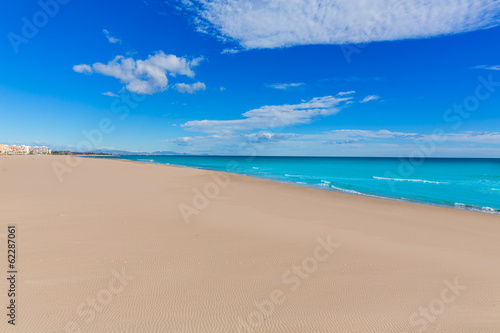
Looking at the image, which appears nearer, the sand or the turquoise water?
the sand

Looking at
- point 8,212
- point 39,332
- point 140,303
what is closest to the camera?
point 39,332

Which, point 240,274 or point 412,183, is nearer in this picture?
point 240,274

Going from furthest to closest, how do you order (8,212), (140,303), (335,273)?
(8,212)
(335,273)
(140,303)

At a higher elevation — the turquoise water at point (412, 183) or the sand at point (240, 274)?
the turquoise water at point (412, 183)

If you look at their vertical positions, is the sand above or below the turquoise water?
below

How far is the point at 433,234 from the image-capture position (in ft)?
31.8

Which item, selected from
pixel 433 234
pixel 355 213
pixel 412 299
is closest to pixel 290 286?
pixel 412 299

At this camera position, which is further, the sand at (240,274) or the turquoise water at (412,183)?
the turquoise water at (412,183)

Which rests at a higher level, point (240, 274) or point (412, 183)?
point (412, 183)

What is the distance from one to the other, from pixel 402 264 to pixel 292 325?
4.07 m

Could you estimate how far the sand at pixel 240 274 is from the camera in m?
3.94

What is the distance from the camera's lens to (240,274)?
17.7 feet

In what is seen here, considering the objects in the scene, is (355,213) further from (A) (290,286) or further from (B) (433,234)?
(A) (290,286)

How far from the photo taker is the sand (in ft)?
12.9
